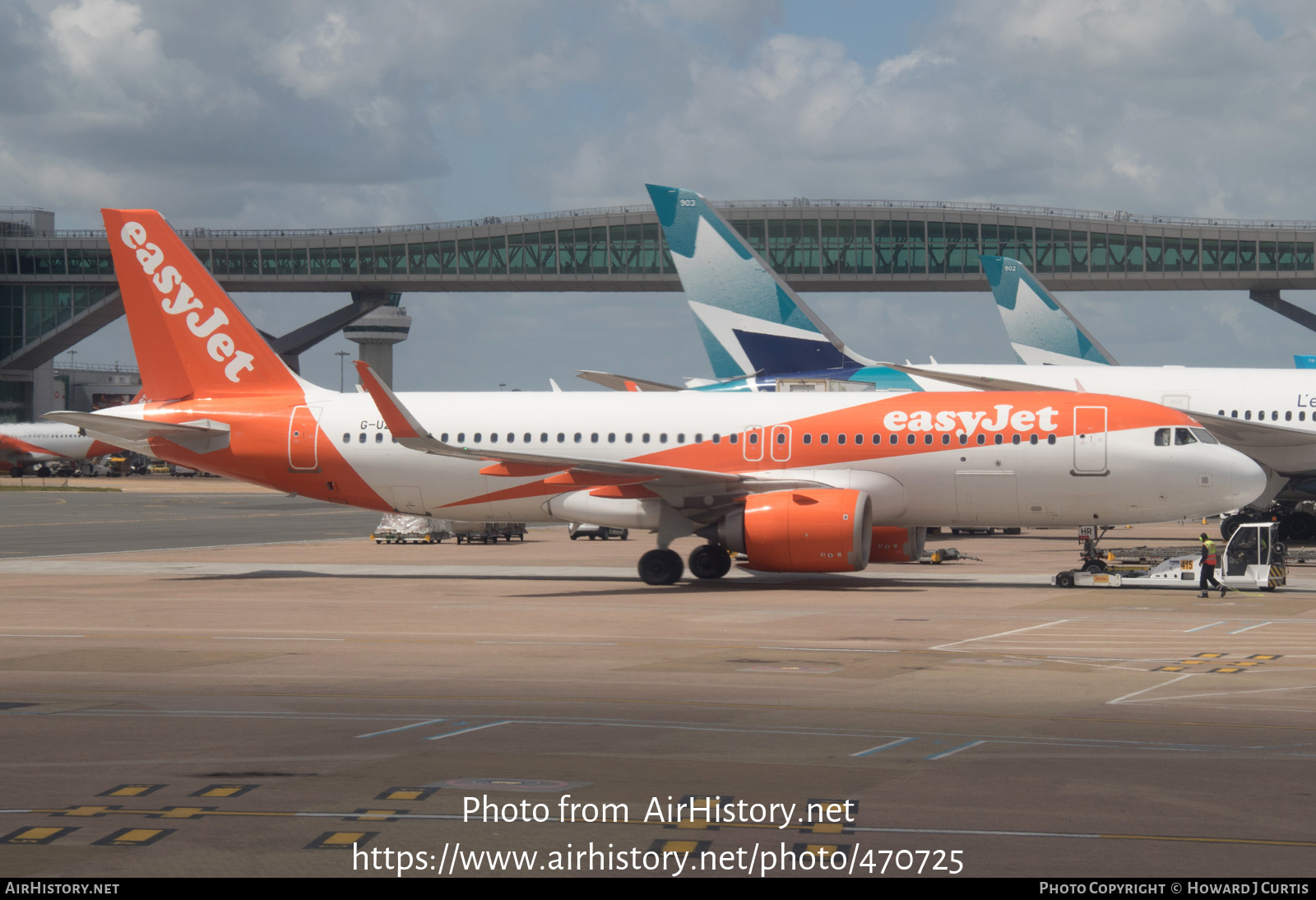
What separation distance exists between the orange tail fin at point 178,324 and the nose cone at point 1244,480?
23.1 meters

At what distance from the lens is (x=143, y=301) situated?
36.4 meters

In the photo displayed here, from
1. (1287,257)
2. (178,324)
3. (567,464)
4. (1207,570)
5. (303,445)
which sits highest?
(1287,257)

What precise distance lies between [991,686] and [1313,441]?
2733 centimetres

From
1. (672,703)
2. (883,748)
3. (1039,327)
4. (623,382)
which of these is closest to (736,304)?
(623,382)

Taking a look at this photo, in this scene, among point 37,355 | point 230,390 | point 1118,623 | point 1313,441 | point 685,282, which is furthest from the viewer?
point 37,355

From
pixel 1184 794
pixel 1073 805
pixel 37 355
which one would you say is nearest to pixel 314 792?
pixel 1073 805

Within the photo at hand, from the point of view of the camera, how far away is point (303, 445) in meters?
35.2

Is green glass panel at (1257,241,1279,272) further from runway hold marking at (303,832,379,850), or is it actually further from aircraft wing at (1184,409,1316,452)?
runway hold marking at (303,832,379,850)

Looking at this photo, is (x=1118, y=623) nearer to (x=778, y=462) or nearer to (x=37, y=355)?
(x=778, y=462)

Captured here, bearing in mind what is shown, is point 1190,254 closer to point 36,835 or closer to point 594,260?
point 594,260

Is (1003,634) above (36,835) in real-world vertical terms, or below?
below

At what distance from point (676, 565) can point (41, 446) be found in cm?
10192

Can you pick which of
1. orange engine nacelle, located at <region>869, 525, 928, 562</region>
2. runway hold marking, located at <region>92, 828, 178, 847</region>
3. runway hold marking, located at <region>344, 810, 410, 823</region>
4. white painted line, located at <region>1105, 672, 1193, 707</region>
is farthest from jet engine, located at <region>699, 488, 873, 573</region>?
runway hold marking, located at <region>92, 828, 178, 847</region>

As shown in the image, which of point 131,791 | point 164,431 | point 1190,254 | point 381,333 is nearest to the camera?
point 131,791
